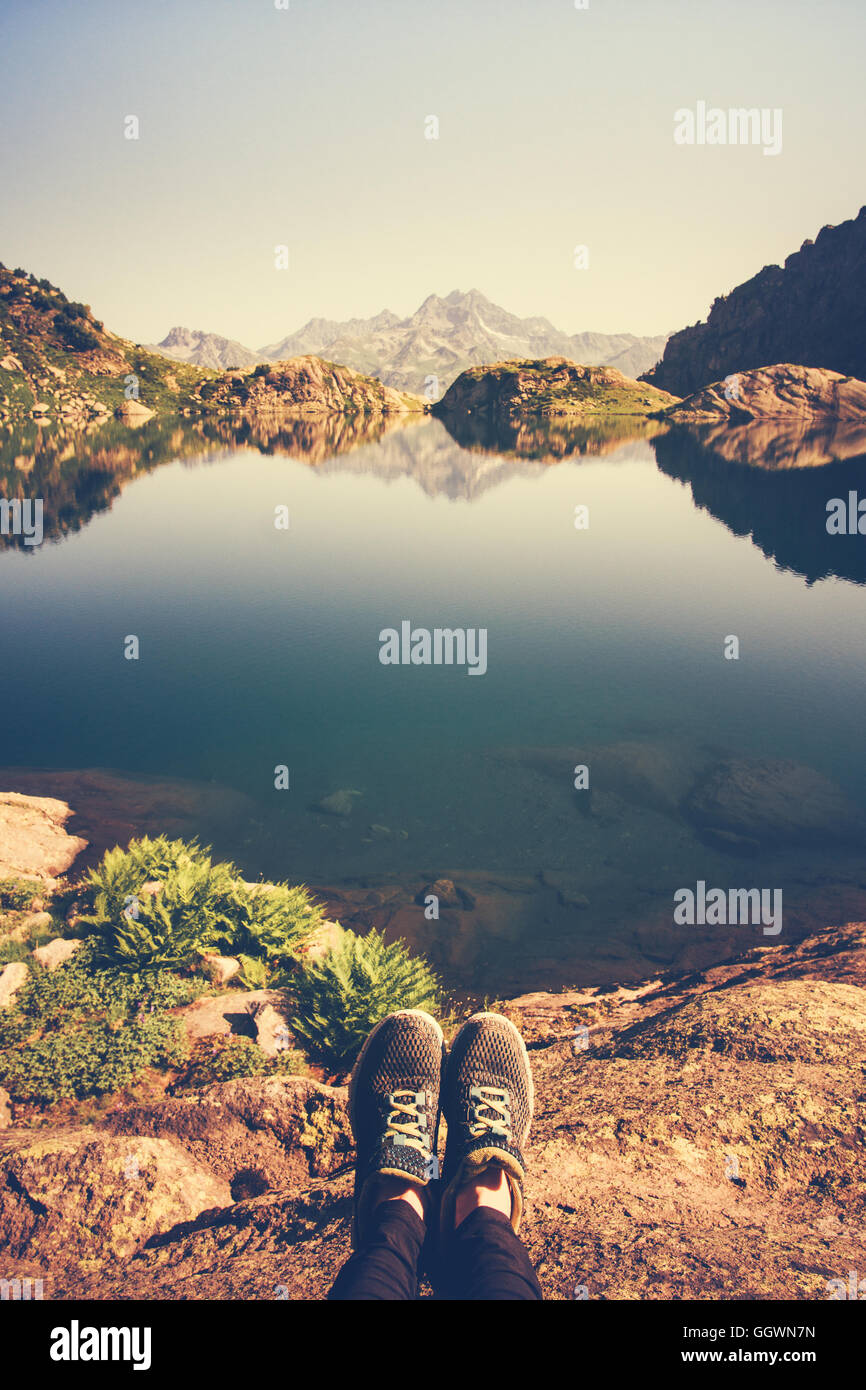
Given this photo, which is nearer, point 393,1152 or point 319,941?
point 393,1152

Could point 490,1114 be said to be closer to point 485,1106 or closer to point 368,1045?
point 485,1106

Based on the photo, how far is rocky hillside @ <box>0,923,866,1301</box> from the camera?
14.6 feet

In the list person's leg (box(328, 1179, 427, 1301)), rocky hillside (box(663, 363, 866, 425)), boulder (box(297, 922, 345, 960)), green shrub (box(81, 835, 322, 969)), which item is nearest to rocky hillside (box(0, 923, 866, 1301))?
person's leg (box(328, 1179, 427, 1301))

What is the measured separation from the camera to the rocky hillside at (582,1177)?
4.45 metres

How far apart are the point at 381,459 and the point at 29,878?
284 ft

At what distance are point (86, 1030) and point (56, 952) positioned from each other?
1759 millimetres

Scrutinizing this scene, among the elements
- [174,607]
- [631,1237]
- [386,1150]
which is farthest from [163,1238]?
[174,607]

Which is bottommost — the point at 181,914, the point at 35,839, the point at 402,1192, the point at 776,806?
the point at 402,1192

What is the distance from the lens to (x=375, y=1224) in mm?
4844

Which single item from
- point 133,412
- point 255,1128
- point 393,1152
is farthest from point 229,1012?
point 133,412

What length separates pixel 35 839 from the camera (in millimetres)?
13922

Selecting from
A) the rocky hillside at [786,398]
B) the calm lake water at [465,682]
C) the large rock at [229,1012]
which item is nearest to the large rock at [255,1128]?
the large rock at [229,1012]

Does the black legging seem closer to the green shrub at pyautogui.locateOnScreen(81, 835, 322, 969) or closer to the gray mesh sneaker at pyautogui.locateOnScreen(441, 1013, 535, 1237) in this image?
the gray mesh sneaker at pyautogui.locateOnScreen(441, 1013, 535, 1237)

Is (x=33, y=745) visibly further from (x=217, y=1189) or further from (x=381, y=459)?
(x=381, y=459)
